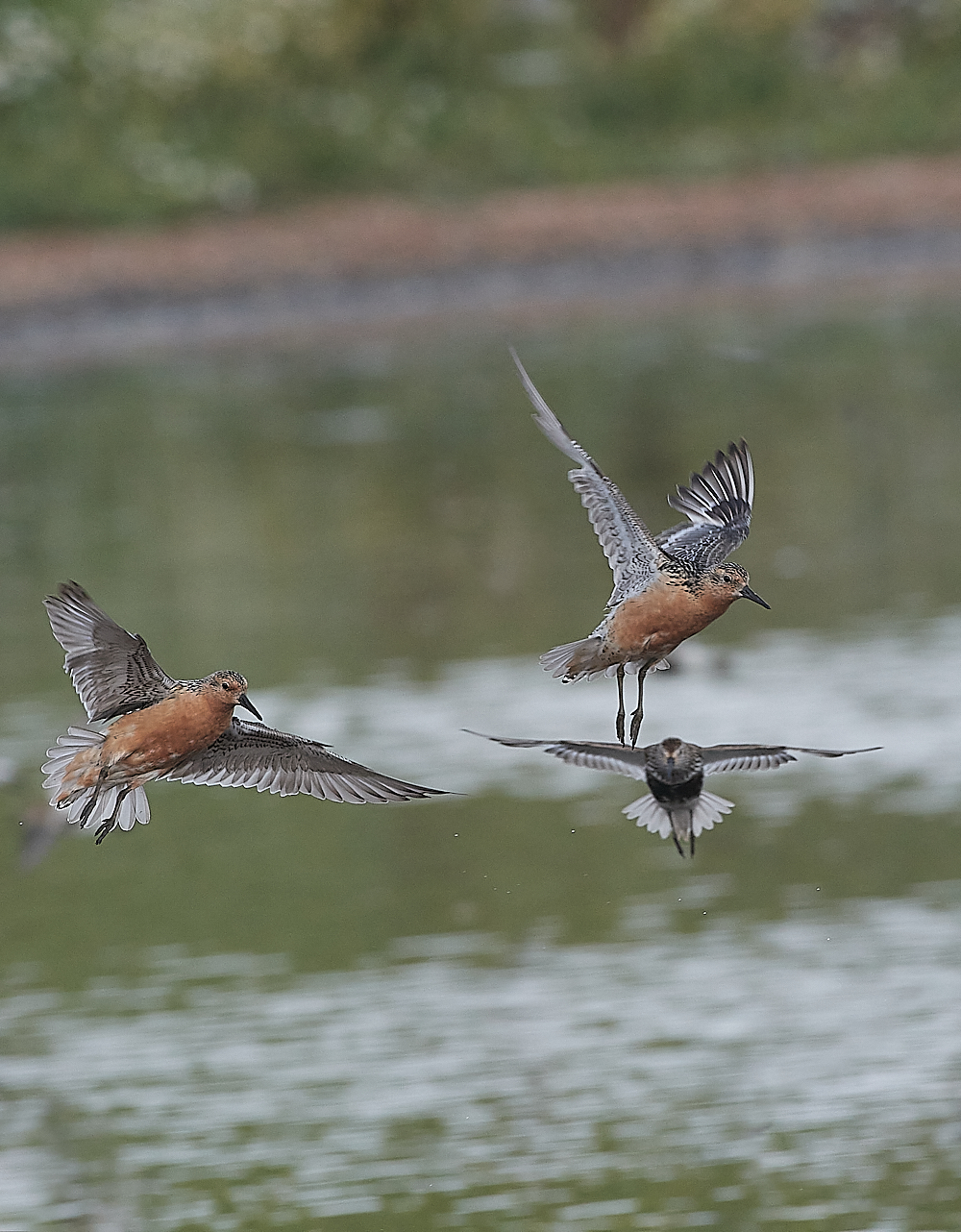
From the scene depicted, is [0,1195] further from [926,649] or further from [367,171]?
[367,171]

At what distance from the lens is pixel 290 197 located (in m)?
42.6

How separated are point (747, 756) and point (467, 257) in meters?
33.8

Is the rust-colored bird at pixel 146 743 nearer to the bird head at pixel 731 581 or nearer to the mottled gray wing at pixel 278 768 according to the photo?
the mottled gray wing at pixel 278 768

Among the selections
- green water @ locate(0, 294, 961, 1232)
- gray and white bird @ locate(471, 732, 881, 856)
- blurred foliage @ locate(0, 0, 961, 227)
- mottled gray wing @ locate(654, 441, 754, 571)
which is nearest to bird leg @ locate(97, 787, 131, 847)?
gray and white bird @ locate(471, 732, 881, 856)

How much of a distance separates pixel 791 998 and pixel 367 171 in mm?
30239

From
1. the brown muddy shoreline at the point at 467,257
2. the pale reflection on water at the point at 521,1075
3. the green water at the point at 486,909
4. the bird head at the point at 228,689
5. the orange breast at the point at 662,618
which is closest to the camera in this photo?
the bird head at the point at 228,689

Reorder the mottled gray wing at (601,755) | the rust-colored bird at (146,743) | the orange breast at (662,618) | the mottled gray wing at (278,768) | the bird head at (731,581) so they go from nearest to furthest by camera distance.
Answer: the mottled gray wing at (601,755)
the rust-colored bird at (146,743)
the mottled gray wing at (278,768)
the orange breast at (662,618)
the bird head at (731,581)

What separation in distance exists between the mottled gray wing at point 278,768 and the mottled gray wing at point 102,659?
29 centimetres

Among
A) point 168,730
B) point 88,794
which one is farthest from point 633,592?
point 88,794

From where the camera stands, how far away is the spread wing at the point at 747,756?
841 cm

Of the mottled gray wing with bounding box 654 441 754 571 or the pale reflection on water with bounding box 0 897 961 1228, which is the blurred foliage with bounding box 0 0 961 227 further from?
the mottled gray wing with bounding box 654 441 754 571

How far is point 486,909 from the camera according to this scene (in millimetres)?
16156

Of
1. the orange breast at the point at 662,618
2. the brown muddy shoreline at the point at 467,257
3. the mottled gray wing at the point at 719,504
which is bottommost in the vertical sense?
the orange breast at the point at 662,618

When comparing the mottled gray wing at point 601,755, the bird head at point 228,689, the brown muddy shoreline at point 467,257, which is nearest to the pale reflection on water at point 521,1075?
the mottled gray wing at point 601,755
